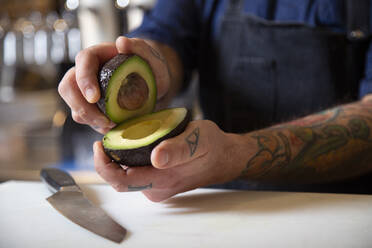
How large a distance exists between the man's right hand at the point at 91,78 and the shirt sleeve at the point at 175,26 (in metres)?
0.44

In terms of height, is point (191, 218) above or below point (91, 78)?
below

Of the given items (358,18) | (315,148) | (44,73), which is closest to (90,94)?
(315,148)

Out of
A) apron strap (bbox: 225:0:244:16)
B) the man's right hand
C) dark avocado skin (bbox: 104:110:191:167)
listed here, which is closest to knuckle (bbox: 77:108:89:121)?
the man's right hand

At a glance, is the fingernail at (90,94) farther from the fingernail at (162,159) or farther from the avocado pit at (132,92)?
the fingernail at (162,159)

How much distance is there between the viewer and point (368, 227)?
49 cm

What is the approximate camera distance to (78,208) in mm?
543

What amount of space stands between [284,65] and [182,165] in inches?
22.6

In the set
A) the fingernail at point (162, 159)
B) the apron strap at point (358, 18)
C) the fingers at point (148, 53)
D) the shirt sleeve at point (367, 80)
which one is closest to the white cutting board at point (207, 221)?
the fingernail at point (162, 159)

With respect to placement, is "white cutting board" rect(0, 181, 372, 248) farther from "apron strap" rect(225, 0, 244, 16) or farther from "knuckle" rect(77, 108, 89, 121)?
"apron strap" rect(225, 0, 244, 16)

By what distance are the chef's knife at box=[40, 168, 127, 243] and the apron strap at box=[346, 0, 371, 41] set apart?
0.79 meters

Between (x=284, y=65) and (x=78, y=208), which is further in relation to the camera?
(x=284, y=65)

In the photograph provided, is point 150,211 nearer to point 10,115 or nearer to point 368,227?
point 368,227

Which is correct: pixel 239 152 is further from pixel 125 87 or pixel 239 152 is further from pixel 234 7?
pixel 234 7

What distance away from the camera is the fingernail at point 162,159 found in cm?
46
